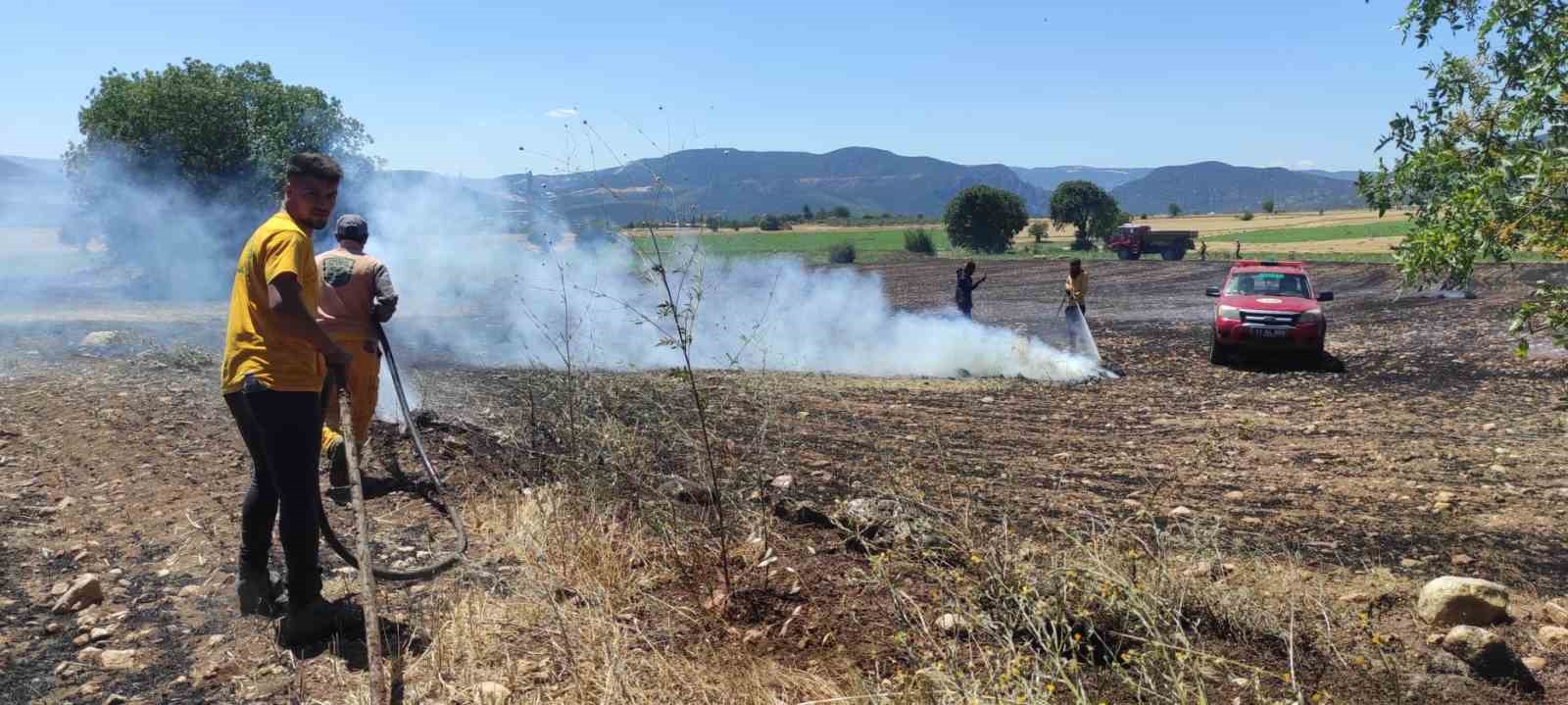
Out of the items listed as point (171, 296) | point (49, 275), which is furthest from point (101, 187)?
point (49, 275)

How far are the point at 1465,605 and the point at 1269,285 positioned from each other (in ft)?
40.4

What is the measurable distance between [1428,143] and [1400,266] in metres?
0.76

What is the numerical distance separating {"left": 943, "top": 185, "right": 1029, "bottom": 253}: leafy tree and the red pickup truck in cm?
4940

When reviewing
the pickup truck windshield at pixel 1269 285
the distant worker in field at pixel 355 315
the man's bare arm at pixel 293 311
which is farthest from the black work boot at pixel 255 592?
the pickup truck windshield at pixel 1269 285

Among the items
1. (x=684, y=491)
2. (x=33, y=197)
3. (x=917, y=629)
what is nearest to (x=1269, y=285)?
(x=684, y=491)

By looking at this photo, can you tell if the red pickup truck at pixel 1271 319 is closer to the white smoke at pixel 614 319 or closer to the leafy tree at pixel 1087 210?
the white smoke at pixel 614 319

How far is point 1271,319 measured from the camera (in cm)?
1386

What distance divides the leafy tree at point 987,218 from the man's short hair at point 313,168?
203ft

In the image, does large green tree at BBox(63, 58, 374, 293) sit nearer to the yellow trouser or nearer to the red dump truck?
the yellow trouser

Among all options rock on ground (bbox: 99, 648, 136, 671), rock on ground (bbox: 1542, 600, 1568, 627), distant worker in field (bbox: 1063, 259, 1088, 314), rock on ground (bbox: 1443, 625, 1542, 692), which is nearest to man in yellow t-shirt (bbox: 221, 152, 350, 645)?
rock on ground (bbox: 99, 648, 136, 671)

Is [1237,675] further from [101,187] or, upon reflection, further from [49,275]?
[49,275]

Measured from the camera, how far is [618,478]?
5.21 meters

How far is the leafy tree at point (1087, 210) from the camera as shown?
7012 cm

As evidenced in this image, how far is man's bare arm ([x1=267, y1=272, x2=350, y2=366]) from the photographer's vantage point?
3695 mm
